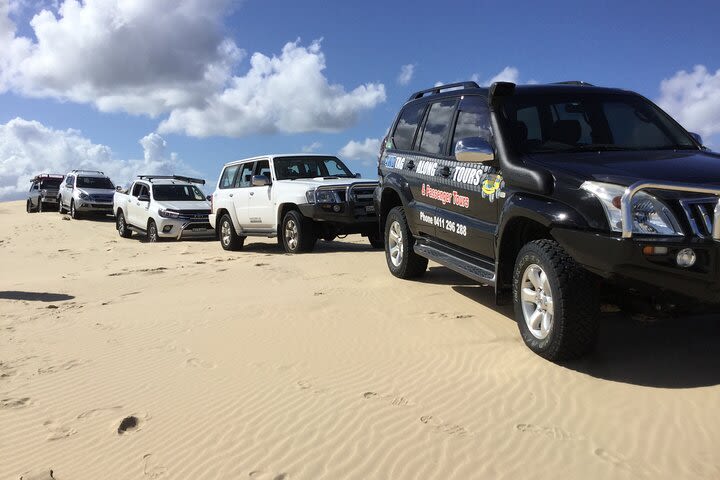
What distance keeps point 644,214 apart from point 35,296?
7698 millimetres

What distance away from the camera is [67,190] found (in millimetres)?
24688

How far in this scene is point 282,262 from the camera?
1002cm

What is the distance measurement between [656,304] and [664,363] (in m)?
0.60

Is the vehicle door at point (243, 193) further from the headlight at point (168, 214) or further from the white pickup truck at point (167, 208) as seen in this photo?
the headlight at point (168, 214)

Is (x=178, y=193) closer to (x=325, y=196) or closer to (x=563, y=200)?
(x=325, y=196)

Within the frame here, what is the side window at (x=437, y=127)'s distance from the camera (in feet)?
19.3

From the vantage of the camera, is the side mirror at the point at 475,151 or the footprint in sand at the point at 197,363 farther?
the footprint in sand at the point at 197,363

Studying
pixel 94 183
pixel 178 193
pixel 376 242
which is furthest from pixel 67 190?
pixel 376 242

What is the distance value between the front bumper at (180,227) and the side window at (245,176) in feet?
11.3

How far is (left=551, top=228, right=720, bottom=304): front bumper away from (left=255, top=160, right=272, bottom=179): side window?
8.55 m

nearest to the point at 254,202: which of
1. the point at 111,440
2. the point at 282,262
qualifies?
the point at 282,262

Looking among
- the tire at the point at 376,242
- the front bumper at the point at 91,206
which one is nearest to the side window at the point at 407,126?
the tire at the point at 376,242

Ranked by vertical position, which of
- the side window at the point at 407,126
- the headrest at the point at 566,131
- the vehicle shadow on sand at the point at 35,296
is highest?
the side window at the point at 407,126

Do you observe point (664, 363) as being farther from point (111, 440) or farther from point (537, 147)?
point (111, 440)
